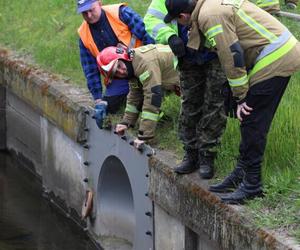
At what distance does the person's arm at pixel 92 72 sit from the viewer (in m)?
8.12

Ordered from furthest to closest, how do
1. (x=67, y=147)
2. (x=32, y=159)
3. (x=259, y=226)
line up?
(x=32, y=159)
(x=67, y=147)
(x=259, y=226)

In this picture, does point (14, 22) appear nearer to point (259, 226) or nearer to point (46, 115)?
point (46, 115)

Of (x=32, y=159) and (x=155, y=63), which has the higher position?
(x=155, y=63)

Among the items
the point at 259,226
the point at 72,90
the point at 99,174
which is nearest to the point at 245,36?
the point at 259,226

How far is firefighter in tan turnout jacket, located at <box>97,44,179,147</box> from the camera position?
276 inches

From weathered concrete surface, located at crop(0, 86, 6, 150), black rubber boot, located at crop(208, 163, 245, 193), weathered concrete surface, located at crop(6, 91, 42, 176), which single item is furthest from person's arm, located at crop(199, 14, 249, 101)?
weathered concrete surface, located at crop(0, 86, 6, 150)

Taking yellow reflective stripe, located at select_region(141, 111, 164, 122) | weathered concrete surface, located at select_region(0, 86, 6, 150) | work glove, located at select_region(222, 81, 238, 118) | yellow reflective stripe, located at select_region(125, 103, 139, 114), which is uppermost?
work glove, located at select_region(222, 81, 238, 118)

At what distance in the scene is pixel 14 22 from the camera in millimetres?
12250

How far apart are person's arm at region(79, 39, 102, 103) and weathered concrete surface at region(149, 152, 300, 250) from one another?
1410 mm

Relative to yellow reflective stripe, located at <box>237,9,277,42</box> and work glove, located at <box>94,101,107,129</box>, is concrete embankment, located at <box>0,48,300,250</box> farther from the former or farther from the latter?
yellow reflective stripe, located at <box>237,9,277,42</box>

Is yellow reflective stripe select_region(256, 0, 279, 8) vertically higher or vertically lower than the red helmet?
higher

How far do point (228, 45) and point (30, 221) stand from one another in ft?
16.0

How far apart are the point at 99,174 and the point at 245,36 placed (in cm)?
335

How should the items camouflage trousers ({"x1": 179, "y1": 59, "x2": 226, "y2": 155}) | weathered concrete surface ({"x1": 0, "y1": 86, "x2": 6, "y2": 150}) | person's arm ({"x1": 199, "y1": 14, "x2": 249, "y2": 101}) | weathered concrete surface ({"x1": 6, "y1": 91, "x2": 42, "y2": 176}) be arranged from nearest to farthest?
person's arm ({"x1": 199, "y1": 14, "x2": 249, "y2": 101}) < camouflage trousers ({"x1": 179, "y1": 59, "x2": 226, "y2": 155}) < weathered concrete surface ({"x1": 6, "y1": 91, "x2": 42, "y2": 176}) < weathered concrete surface ({"x1": 0, "y1": 86, "x2": 6, "y2": 150})
